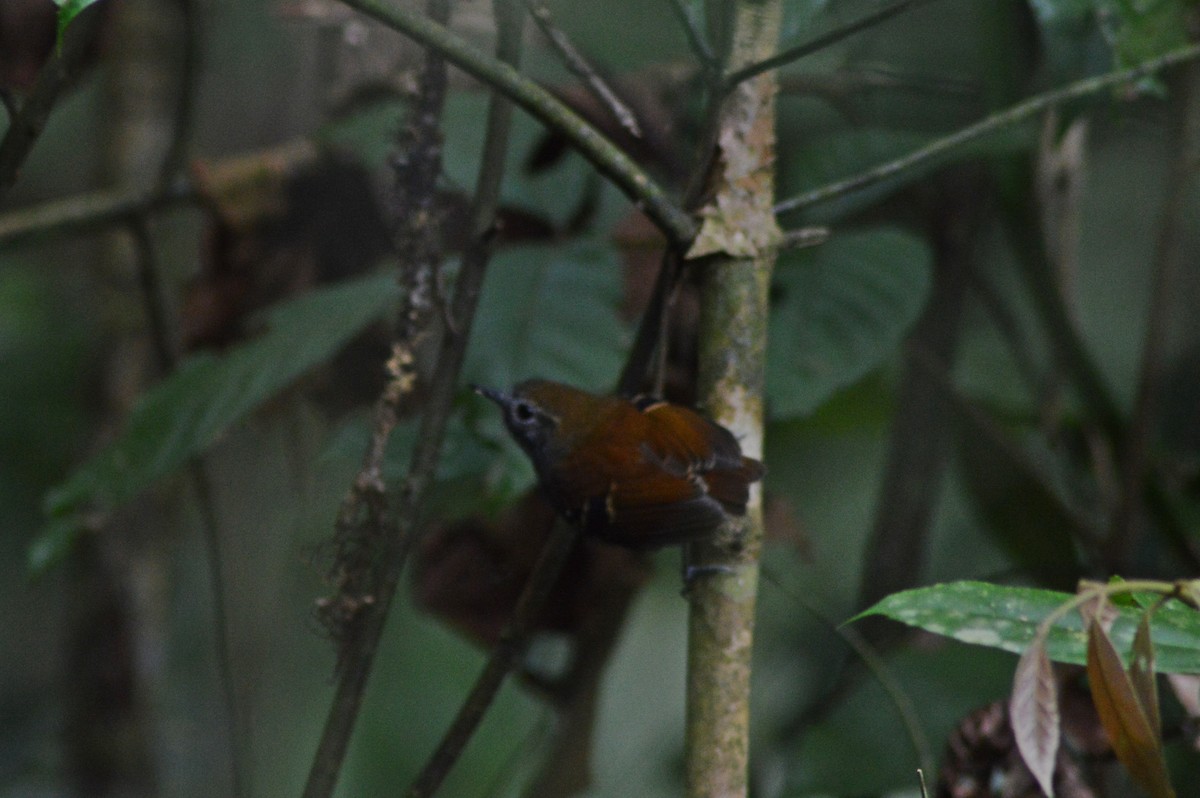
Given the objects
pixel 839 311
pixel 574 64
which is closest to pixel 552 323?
pixel 839 311

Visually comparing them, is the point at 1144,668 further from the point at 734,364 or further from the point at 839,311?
the point at 839,311

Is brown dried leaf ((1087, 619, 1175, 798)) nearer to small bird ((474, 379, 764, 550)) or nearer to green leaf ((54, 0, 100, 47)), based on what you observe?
small bird ((474, 379, 764, 550))

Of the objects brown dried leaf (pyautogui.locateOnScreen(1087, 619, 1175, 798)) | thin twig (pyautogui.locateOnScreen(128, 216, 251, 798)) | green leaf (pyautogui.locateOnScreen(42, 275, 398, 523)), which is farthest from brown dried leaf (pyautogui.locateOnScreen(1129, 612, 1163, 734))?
thin twig (pyautogui.locateOnScreen(128, 216, 251, 798))

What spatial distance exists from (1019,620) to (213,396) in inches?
43.4

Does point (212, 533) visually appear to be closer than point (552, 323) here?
No

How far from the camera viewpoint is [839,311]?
1518mm

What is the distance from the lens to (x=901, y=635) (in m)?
1.92

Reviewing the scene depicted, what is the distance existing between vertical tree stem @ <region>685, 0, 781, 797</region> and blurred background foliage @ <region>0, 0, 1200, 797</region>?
230 millimetres

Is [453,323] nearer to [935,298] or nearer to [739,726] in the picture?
[739,726]

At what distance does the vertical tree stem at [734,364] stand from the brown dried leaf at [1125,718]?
30 centimetres

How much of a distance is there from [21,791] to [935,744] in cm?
224

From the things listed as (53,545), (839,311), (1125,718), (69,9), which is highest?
(839,311)

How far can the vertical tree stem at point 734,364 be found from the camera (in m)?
0.90

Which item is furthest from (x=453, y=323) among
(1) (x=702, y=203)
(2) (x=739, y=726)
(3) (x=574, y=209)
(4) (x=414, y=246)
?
(3) (x=574, y=209)
